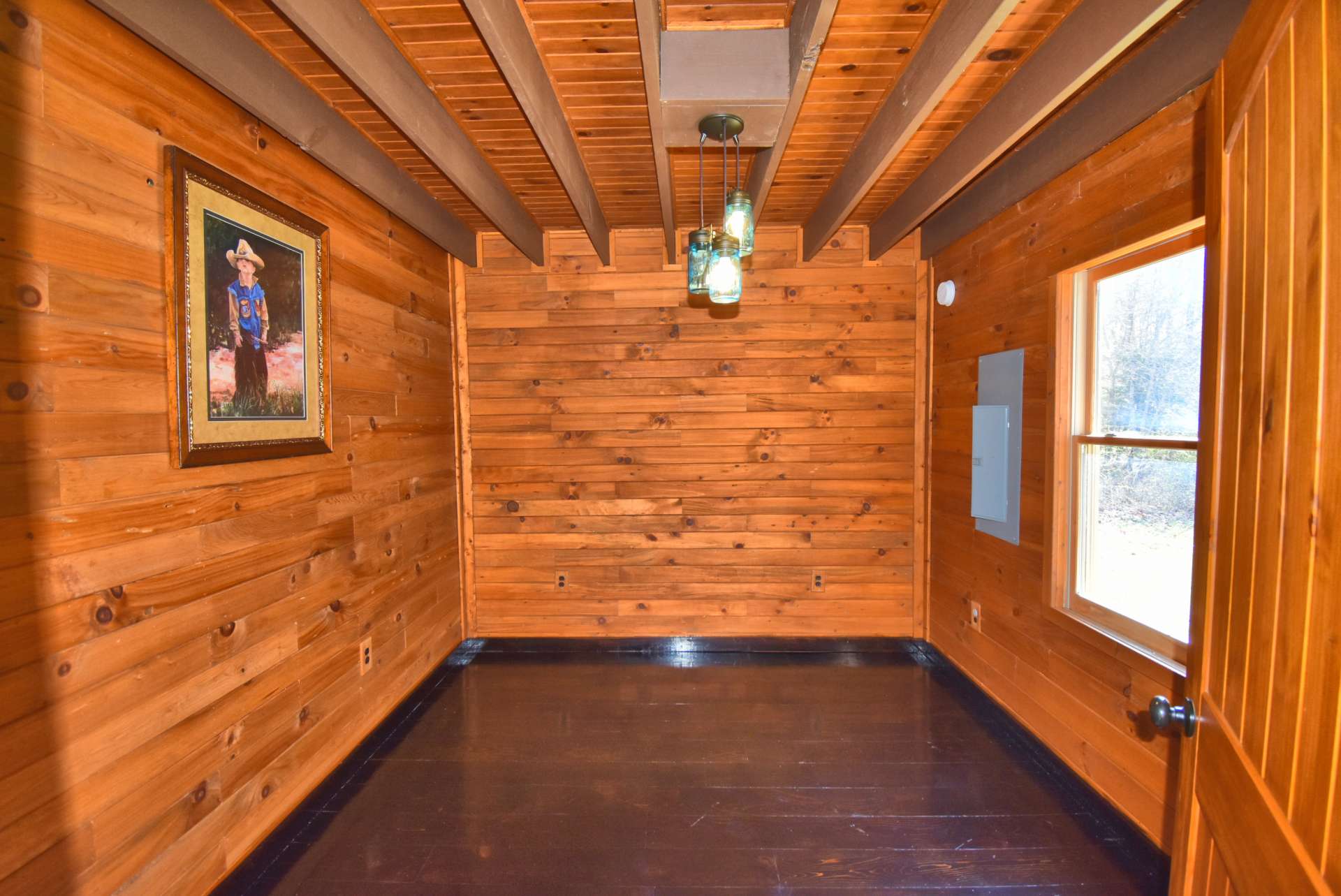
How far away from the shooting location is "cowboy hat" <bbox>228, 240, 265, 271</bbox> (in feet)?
5.74

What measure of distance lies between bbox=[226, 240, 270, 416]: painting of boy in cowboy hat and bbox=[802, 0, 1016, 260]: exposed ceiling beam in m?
2.18

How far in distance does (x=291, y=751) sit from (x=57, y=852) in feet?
2.69

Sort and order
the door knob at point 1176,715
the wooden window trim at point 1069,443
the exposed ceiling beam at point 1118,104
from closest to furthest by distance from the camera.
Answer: the door knob at point 1176,715, the exposed ceiling beam at point 1118,104, the wooden window trim at point 1069,443

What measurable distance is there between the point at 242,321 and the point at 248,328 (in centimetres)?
3

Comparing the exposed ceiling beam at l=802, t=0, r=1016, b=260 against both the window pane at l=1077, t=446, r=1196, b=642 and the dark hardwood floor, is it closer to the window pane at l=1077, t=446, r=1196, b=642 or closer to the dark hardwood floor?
the window pane at l=1077, t=446, r=1196, b=642

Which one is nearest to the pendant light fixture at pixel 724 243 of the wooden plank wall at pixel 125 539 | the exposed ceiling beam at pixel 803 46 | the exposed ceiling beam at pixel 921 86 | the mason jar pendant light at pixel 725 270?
the mason jar pendant light at pixel 725 270

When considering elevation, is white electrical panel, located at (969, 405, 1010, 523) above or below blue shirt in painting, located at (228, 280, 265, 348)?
below

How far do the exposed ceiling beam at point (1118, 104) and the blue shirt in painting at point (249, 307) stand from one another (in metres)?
2.88

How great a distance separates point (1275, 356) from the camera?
28.7 inches

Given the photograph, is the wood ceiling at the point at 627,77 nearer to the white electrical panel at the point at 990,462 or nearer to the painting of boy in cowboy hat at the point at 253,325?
the painting of boy in cowboy hat at the point at 253,325

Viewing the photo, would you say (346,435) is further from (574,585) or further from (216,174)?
(574,585)

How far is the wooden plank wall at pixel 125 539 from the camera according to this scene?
1.22 metres

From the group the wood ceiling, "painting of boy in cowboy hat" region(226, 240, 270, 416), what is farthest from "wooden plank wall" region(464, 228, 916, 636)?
"painting of boy in cowboy hat" region(226, 240, 270, 416)

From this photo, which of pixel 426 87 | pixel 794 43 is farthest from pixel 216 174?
pixel 794 43
